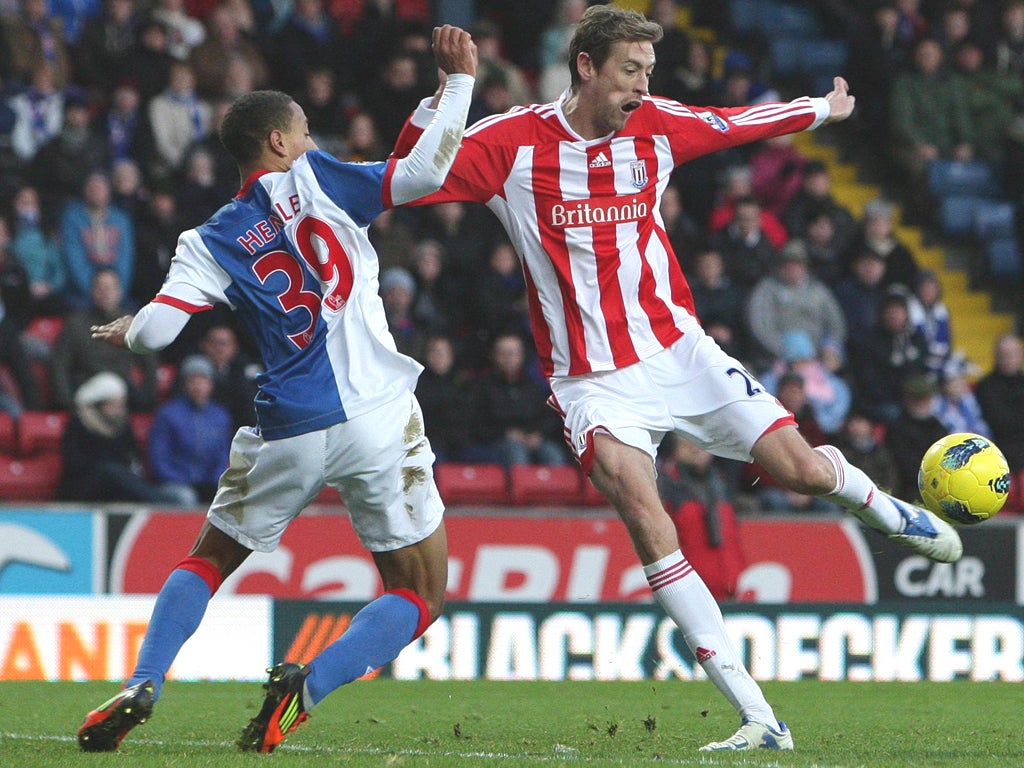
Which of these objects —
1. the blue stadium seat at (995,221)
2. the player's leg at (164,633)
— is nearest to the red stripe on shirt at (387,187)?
the player's leg at (164,633)

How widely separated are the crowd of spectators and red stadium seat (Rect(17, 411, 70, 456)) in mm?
192

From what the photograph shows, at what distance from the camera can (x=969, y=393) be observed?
13.5 m

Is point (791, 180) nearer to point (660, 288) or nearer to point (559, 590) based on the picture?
point (559, 590)

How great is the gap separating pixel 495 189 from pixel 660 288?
70 cm

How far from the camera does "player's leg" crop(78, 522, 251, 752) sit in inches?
199

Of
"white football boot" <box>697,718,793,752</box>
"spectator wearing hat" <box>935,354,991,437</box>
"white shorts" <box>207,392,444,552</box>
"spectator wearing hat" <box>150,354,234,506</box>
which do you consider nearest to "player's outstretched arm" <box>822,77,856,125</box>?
"white shorts" <box>207,392,444,552</box>

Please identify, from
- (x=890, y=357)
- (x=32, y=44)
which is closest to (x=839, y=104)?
(x=890, y=357)

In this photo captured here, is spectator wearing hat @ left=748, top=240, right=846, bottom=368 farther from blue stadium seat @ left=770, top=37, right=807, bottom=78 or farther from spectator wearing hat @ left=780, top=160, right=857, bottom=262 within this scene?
blue stadium seat @ left=770, top=37, right=807, bottom=78

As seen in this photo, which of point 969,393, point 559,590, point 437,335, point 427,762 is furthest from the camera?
point 969,393

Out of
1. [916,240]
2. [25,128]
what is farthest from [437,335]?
[916,240]

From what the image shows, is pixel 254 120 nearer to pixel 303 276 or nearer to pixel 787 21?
pixel 303 276

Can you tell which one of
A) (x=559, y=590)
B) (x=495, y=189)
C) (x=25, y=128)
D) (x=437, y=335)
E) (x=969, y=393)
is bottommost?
(x=559, y=590)

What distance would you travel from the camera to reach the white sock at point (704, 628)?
553 cm

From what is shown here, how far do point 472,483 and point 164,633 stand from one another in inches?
256
